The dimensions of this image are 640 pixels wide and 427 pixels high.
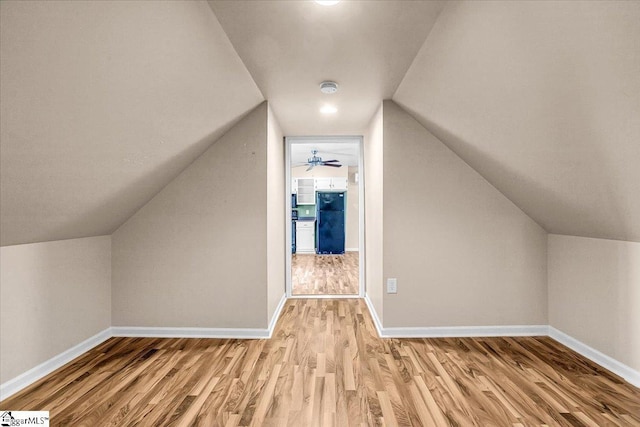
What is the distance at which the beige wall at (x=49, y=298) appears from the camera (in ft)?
7.18

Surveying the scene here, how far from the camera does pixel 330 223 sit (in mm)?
8672

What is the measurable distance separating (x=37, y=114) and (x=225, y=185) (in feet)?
5.83

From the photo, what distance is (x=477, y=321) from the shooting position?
10.4 feet

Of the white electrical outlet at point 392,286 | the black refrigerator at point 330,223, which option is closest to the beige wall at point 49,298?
the white electrical outlet at point 392,286

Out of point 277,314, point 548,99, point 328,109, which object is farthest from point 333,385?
point 328,109

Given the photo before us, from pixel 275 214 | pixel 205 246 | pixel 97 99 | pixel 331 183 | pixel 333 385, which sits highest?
pixel 331 183

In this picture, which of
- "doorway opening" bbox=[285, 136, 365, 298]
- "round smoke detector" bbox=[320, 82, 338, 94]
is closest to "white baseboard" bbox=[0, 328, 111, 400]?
"round smoke detector" bbox=[320, 82, 338, 94]

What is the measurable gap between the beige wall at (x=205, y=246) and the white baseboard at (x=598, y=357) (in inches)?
99.4

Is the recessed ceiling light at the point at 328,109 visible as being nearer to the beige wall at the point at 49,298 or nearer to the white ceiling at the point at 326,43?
the white ceiling at the point at 326,43

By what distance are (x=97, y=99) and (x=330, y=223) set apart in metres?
7.21

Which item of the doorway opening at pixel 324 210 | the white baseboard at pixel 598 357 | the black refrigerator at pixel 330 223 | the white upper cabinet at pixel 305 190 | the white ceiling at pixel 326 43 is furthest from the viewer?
the white upper cabinet at pixel 305 190

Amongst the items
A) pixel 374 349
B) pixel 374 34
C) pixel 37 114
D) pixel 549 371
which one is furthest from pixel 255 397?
pixel 374 34

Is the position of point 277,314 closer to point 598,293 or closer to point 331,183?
point 598,293

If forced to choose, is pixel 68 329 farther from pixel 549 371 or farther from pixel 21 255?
pixel 549 371
